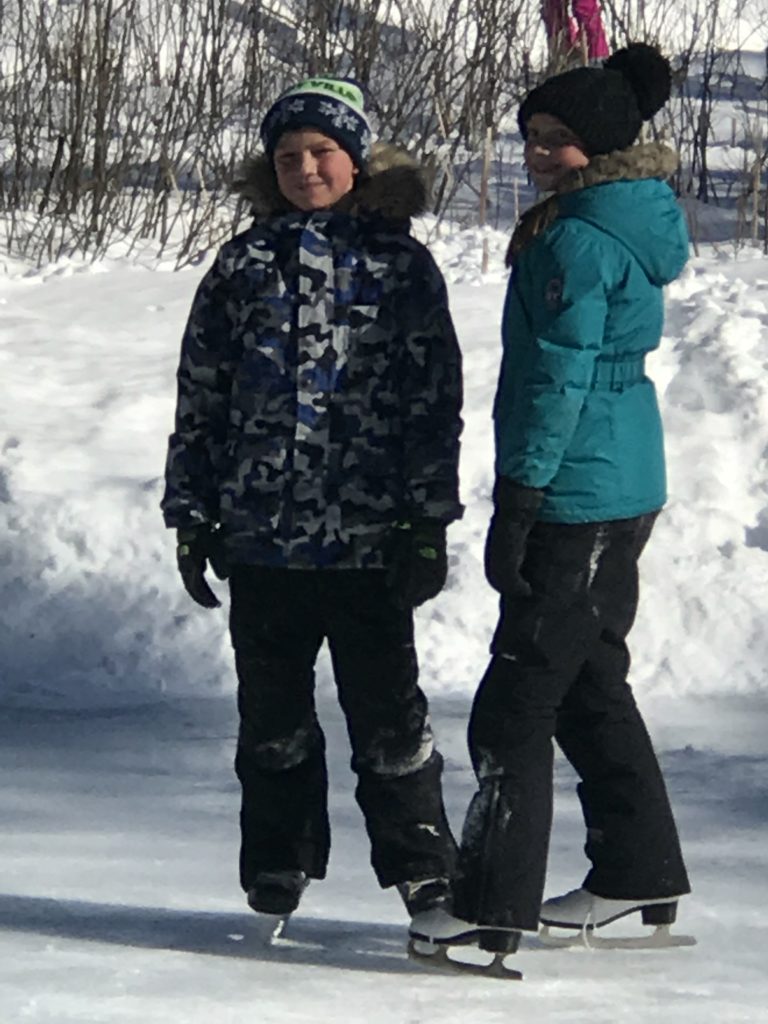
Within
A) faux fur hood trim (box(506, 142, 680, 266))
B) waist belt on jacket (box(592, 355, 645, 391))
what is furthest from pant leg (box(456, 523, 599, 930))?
faux fur hood trim (box(506, 142, 680, 266))

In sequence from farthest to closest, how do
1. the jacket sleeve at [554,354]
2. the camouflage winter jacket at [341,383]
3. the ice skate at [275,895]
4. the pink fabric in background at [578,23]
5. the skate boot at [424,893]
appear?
the pink fabric in background at [578,23]
the ice skate at [275,895]
the skate boot at [424,893]
the camouflage winter jacket at [341,383]
the jacket sleeve at [554,354]

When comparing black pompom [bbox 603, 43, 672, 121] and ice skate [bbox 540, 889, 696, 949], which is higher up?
black pompom [bbox 603, 43, 672, 121]

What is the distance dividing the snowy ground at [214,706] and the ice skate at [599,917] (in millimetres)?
35

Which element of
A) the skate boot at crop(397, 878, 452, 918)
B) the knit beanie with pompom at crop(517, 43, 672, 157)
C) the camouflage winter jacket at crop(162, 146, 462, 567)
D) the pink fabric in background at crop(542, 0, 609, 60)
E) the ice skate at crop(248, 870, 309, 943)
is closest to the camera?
the knit beanie with pompom at crop(517, 43, 672, 157)

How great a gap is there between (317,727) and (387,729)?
0.59 ft

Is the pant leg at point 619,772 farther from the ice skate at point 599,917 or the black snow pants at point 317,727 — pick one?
the black snow pants at point 317,727

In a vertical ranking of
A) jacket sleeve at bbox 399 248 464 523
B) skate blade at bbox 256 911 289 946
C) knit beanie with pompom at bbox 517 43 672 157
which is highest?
knit beanie with pompom at bbox 517 43 672 157

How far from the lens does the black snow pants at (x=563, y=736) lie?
3.40 metres

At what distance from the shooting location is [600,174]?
338 cm

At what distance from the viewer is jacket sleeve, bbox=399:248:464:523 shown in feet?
11.4

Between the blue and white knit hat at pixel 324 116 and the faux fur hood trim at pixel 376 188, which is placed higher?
the blue and white knit hat at pixel 324 116

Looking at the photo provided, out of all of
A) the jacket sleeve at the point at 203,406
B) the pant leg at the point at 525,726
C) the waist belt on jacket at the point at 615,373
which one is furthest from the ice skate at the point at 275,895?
the waist belt on jacket at the point at 615,373

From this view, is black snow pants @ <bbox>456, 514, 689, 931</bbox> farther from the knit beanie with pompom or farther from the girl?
the knit beanie with pompom

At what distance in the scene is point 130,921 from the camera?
3818 mm
